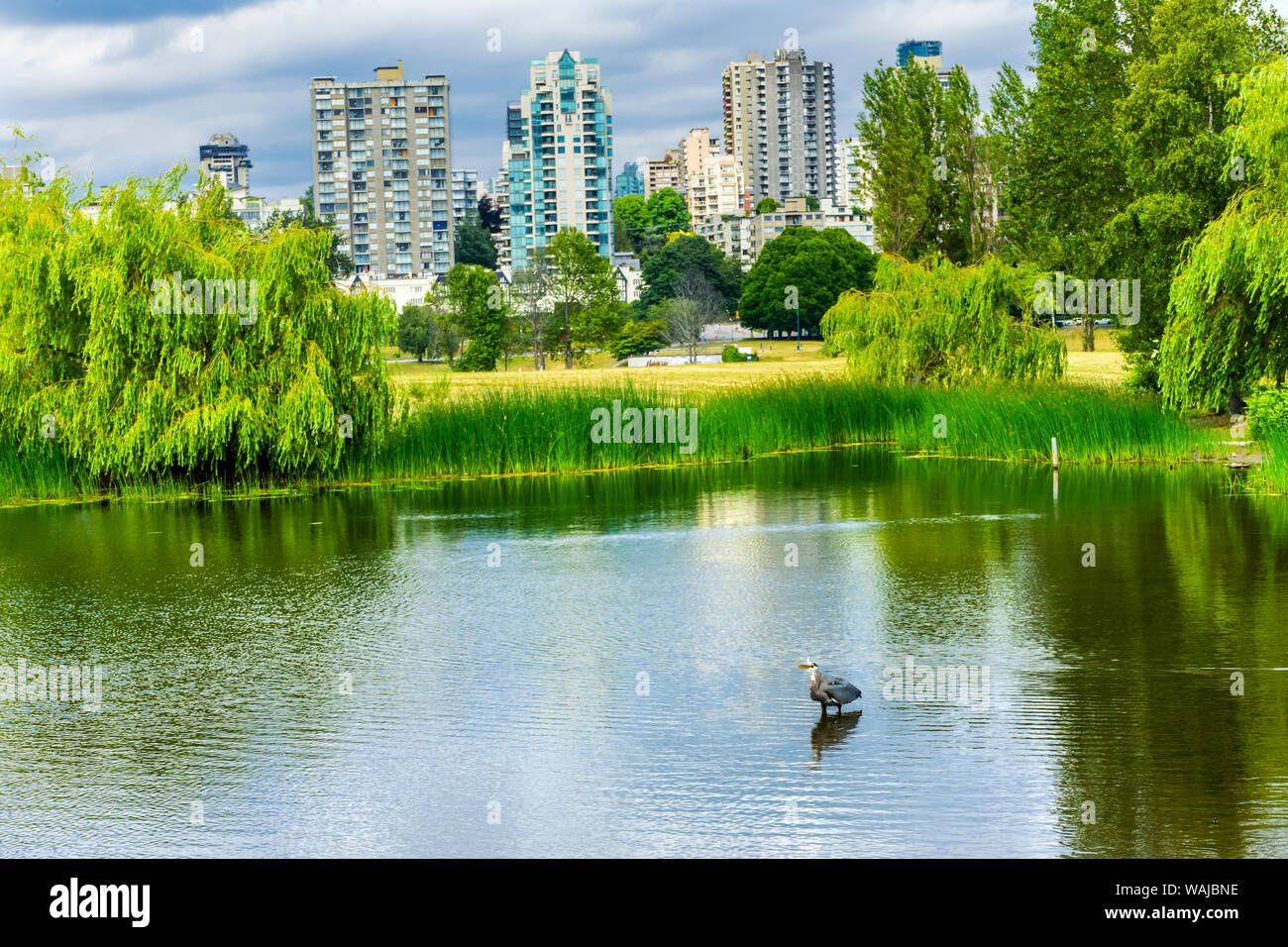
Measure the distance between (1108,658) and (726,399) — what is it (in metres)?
22.1

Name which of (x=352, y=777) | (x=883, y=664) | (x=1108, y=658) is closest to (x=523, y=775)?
(x=352, y=777)

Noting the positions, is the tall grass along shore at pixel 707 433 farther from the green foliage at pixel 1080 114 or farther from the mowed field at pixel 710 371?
the green foliage at pixel 1080 114

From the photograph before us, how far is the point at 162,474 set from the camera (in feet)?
82.8

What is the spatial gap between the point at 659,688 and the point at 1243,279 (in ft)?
52.6

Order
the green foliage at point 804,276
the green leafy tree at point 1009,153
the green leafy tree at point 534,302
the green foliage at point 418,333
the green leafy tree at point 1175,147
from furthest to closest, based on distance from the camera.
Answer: the green foliage at point 804,276, the green foliage at point 418,333, the green leafy tree at point 534,302, the green leafy tree at point 1009,153, the green leafy tree at point 1175,147

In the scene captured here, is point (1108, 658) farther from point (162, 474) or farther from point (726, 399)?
point (726, 399)

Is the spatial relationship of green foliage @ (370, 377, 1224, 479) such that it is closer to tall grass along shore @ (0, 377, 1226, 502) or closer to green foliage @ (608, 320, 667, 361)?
tall grass along shore @ (0, 377, 1226, 502)

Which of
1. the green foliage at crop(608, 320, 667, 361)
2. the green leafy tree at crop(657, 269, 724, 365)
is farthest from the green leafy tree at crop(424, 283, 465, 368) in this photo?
the green leafy tree at crop(657, 269, 724, 365)

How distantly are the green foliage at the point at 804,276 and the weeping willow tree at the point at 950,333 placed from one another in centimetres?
8070

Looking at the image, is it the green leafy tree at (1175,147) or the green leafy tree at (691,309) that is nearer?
the green leafy tree at (1175,147)

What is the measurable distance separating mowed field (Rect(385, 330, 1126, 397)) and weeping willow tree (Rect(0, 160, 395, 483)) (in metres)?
2.38

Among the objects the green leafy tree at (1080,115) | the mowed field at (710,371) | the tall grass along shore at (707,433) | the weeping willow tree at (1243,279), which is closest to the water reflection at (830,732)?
the weeping willow tree at (1243,279)

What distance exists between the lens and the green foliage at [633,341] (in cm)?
10781

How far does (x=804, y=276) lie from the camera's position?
402ft
